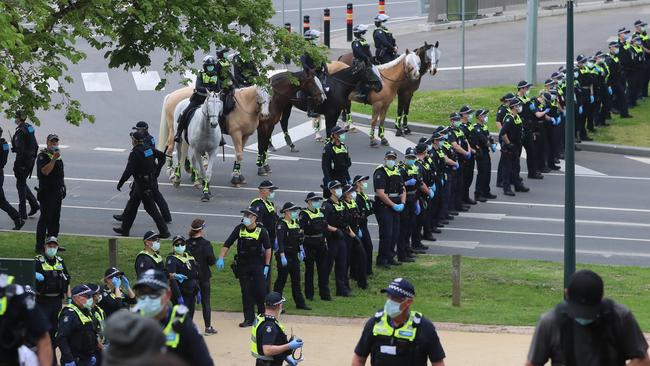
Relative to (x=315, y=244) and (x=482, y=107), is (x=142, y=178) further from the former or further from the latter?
(x=482, y=107)

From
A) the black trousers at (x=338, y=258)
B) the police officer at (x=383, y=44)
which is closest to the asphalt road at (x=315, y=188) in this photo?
the police officer at (x=383, y=44)

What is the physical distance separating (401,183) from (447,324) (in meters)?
3.93

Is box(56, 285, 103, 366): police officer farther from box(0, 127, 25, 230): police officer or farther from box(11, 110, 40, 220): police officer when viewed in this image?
box(0, 127, 25, 230): police officer

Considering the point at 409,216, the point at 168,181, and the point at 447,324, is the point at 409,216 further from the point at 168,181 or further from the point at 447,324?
the point at 168,181

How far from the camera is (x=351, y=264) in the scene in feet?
71.0

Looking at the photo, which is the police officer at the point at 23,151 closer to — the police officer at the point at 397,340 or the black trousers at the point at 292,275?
the black trousers at the point at 292,275

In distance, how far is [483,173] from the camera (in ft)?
89.2

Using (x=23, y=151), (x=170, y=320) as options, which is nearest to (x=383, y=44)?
(x=23, y=151)

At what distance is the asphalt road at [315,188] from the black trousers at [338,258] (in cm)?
343

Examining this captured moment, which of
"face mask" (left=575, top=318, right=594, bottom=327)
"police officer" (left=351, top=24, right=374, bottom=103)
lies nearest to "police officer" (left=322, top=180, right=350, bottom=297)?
"police officer" (left=351, top=24, right=374, bottom=103)

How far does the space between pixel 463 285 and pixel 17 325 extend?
1255 cm

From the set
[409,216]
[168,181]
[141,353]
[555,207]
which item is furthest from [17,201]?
[141,353]

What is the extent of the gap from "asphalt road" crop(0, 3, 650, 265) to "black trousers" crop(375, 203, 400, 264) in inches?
60.4

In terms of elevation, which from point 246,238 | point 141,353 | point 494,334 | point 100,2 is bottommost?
point 494,334
